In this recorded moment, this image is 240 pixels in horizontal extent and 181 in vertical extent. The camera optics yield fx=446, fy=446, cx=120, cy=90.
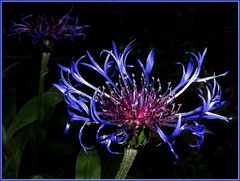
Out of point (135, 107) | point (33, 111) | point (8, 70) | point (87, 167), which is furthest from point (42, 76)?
point (135, 107)

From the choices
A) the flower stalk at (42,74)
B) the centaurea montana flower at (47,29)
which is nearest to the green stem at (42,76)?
the flower stalk at (42,74)

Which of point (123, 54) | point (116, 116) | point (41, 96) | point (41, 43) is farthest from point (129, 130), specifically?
point (41, 43)

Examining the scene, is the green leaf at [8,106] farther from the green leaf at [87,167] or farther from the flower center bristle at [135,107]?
the flower center bristle at [135,107]

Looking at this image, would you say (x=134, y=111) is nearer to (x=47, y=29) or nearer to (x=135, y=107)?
(x=135, y=107)

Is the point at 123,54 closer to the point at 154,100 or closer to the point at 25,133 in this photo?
the point at 154,100

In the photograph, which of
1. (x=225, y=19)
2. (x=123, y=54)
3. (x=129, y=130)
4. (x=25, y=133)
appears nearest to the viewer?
(x=129, y=130)

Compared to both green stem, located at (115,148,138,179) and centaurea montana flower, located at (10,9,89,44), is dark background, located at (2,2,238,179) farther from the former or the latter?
green stem, located at (115,148,138,179)
